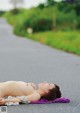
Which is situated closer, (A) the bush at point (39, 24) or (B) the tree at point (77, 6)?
(A) the bush at point (39, 24)

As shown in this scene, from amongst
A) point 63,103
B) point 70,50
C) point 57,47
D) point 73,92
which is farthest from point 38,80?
point 57,47

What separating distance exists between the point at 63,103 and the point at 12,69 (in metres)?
7.92

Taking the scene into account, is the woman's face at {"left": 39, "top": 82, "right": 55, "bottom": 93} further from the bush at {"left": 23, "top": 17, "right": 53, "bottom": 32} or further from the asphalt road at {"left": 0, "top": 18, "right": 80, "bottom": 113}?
the bush at {"left": 23, "top": 17, "right": 53, "bottom": 32}

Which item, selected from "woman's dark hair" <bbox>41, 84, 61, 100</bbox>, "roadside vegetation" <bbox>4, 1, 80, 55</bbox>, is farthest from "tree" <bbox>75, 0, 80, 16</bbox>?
"woman's dark hair" <bbox>41, 84, 61, 100</bbox>

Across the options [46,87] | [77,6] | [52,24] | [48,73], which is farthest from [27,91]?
[77,6]

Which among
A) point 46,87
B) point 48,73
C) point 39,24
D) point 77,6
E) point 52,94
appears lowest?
point 77,6

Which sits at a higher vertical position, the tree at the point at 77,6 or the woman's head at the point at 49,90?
the woman's head at the point at 49,90

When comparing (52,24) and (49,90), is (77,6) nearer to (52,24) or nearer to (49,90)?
(52,24)

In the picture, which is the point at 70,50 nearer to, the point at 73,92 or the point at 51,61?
the point at 51,61

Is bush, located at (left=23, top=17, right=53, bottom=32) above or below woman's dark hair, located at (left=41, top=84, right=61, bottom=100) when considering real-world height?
below

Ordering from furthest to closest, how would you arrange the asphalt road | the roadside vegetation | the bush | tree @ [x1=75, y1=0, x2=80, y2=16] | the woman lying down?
tree @ [x1=75, y1=0, x2=80, y2=16] → the bush → the roadside vegetation → the woman lying down → the asphalt road

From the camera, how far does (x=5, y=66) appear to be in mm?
20453

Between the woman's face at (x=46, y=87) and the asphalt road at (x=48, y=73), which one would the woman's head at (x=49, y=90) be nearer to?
the woman's face at (x=46, y=87)

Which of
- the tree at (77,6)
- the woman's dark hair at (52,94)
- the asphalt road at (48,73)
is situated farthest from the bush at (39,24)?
the woman's dark hair at (52,94)
